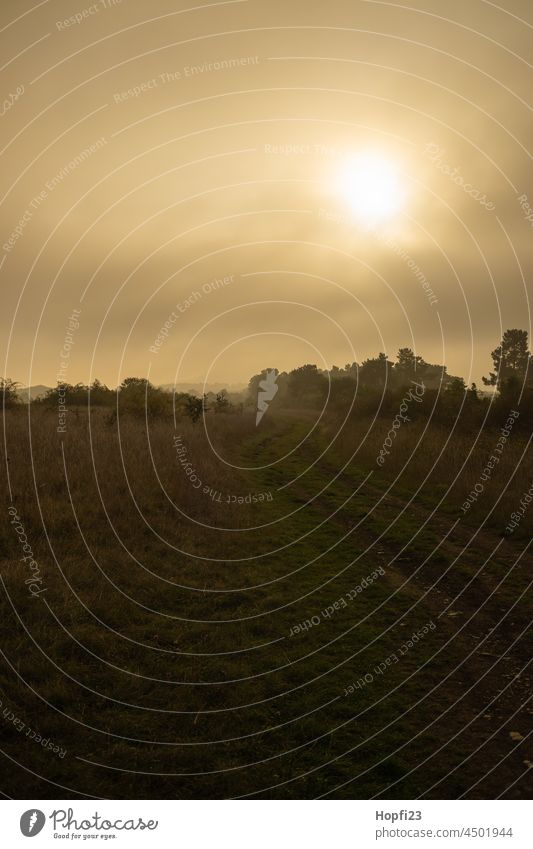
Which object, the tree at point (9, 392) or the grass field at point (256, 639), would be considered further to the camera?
the tree at point (9, 392)

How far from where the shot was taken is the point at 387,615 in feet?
24.7

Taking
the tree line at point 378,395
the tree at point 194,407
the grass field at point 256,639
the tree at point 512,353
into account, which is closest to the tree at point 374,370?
the tree line at point 378,395

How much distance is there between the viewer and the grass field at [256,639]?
15.1 ft

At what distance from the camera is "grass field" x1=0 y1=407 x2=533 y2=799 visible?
4605 mm

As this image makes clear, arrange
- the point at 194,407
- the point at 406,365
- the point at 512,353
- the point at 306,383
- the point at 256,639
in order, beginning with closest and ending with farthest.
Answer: the point at 256,639 → the point at 194,407 → the point at 512,353 → the point at 406,365 → the point at 306,383

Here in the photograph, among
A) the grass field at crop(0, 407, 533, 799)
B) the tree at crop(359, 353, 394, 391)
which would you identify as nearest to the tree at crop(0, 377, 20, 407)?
the grass field at crop(0, 407, 533, 799)

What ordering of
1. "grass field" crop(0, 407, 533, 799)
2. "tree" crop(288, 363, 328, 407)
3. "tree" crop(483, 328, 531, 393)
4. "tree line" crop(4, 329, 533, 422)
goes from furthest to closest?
"tree" crop(288, 363, 328, 407) → "tree" crop(483, 328, 531, 393) → "tree line" crop(4, 329, 533, 422) → "grass field" crop(0, 407, 533, 799)

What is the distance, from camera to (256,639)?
6.90 m

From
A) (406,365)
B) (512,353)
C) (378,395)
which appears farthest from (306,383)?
(378,395)

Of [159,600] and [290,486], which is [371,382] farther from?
[159,600]

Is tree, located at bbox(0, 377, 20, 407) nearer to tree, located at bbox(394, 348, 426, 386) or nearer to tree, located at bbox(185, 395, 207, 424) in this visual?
tree, located at bbox(185, 395, 207, 424)

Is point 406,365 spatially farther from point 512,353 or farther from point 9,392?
point 9,392

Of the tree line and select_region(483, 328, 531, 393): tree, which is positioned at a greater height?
select_region(483, 328, 531, 393): tree

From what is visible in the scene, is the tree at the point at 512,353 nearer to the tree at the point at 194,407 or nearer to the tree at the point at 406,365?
the tree at the point at 406,365
